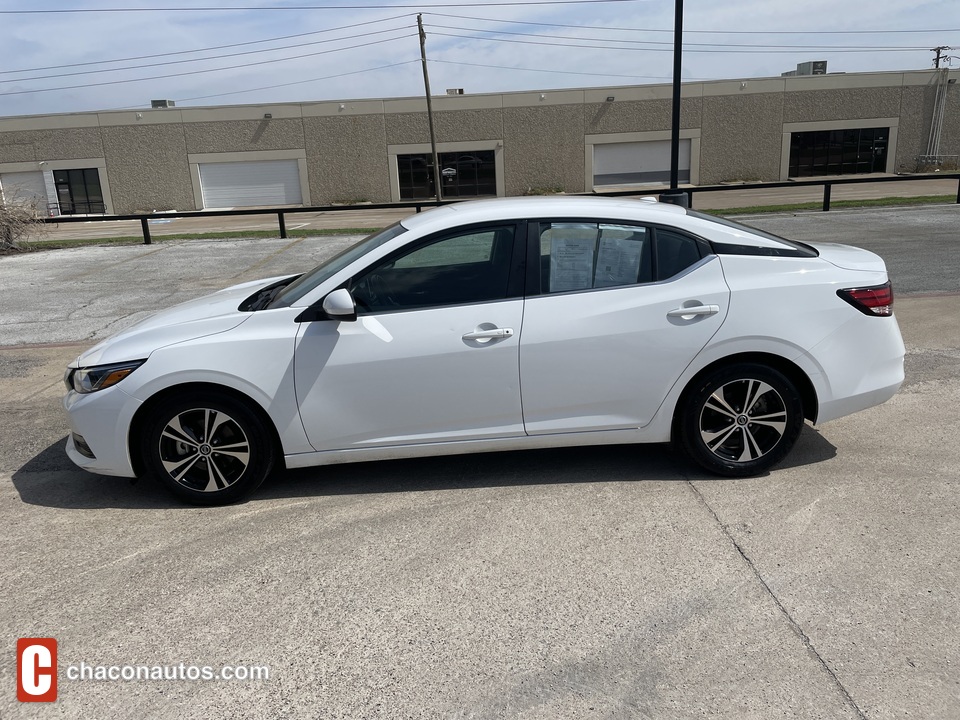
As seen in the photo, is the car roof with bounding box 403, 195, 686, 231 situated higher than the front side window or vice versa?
the car roof with bounding box 403, 195, 686, 231

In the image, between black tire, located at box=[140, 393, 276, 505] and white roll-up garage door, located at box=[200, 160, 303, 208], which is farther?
white roll-up garage door, located at box=[200, 160, 303, 208]

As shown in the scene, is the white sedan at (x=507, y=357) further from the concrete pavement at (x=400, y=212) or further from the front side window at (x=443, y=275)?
the concrete pavement at (x=400, y=212)

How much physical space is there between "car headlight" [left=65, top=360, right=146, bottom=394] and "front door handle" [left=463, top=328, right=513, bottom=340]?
1796 mm

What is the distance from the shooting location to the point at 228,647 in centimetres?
322

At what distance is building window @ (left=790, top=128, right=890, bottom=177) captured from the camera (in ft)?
155

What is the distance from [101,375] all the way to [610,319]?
9.30 feet

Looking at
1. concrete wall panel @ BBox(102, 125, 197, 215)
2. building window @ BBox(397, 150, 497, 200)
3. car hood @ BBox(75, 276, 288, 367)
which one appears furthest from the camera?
building window @ BBox(397, 150, 497, 200)

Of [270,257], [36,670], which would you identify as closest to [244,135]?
[270,257]

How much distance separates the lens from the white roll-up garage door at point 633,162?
46.2 metres

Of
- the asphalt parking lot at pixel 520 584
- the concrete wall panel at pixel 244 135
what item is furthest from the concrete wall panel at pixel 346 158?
the asphalt parking lot at pixel 520 584

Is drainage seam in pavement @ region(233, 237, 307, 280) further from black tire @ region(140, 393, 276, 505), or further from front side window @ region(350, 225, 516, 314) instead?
front side window @ region(350, 225, 516, 314)

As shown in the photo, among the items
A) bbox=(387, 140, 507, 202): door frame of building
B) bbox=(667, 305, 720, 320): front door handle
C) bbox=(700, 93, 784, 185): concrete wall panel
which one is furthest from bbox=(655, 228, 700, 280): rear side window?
bbox=(700, 93, 784, 185): concrete wall panel

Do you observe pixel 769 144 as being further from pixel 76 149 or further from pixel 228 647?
pixel 228 647

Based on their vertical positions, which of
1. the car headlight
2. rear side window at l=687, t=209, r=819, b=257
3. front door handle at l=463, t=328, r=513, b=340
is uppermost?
rear side window at l=687, t=209, r=819, b=257
